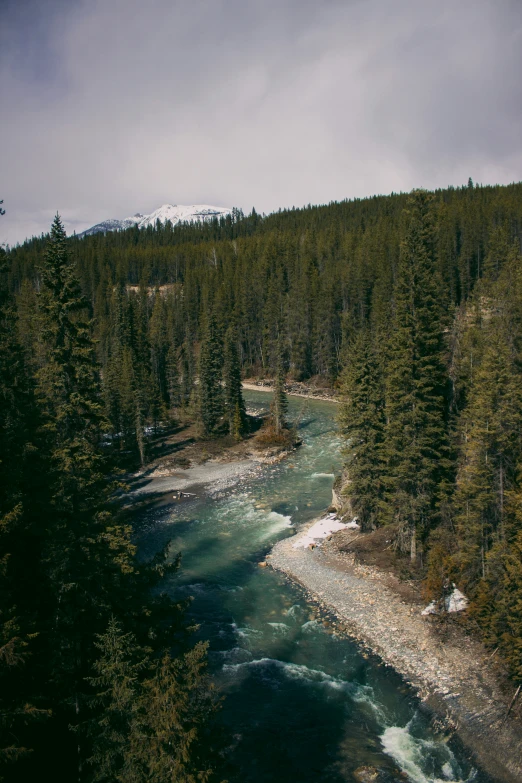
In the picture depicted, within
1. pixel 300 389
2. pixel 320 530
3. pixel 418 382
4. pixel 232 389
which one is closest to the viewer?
pixel 418 382

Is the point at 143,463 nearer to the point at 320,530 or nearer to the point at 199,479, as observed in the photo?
the point at 199,479

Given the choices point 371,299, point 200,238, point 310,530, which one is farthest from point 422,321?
point 200,238

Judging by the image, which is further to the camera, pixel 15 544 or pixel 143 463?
pixel 143 463

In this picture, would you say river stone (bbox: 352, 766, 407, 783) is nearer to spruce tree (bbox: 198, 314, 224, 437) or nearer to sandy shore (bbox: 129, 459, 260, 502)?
sandy shore (bbox: 129, 459, 260, 502)

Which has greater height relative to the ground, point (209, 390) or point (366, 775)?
point (209, 390)

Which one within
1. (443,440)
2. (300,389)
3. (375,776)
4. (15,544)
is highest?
(15,544)

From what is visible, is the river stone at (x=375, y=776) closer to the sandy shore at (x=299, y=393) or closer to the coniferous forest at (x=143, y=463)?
the coniferous forest at (x=143, y=463)

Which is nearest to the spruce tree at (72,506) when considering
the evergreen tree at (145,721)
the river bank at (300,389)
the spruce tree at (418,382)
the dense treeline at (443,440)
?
the evergreen tree at (145,721)

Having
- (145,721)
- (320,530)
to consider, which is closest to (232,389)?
(320,530)

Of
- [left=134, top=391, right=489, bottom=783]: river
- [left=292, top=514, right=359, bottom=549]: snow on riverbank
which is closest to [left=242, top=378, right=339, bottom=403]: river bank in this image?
[left=292, top=514, right=359, bottom=549]: snow on riverbank
